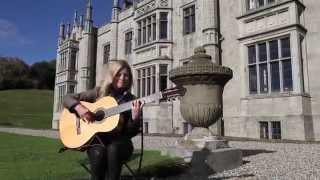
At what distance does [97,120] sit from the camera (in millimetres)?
3227

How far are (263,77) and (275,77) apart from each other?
2.12 ft

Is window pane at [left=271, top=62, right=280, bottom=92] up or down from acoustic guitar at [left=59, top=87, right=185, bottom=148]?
up

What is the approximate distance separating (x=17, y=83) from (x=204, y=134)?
8317 centimetres

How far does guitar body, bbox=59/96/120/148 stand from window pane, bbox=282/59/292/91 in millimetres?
13782

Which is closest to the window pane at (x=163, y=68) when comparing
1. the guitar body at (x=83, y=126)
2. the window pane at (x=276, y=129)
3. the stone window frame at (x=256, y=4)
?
the stone window frame at (x=256, y=4)

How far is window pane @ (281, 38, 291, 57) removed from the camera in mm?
15672

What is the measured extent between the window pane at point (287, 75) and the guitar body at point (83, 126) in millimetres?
13782

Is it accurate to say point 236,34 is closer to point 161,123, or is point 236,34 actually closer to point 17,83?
point 161,123

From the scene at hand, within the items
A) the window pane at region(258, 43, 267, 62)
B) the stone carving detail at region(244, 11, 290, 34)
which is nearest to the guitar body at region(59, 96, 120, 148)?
the stone carving detail at region(244, 11, 290, 34)

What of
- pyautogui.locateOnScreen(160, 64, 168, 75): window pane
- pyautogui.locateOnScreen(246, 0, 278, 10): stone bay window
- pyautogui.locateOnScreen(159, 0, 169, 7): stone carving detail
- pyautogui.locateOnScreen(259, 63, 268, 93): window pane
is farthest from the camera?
pyautogui.locateOnScreen(159, 0, 169, 7): stone carving detail

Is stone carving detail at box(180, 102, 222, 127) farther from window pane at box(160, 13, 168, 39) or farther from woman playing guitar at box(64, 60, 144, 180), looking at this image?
window pane at box(160, 13, 168, 39)

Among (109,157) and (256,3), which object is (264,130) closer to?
(256,3)

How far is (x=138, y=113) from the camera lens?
3.13 metres

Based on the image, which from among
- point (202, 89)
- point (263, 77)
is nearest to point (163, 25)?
point (263, 77)
